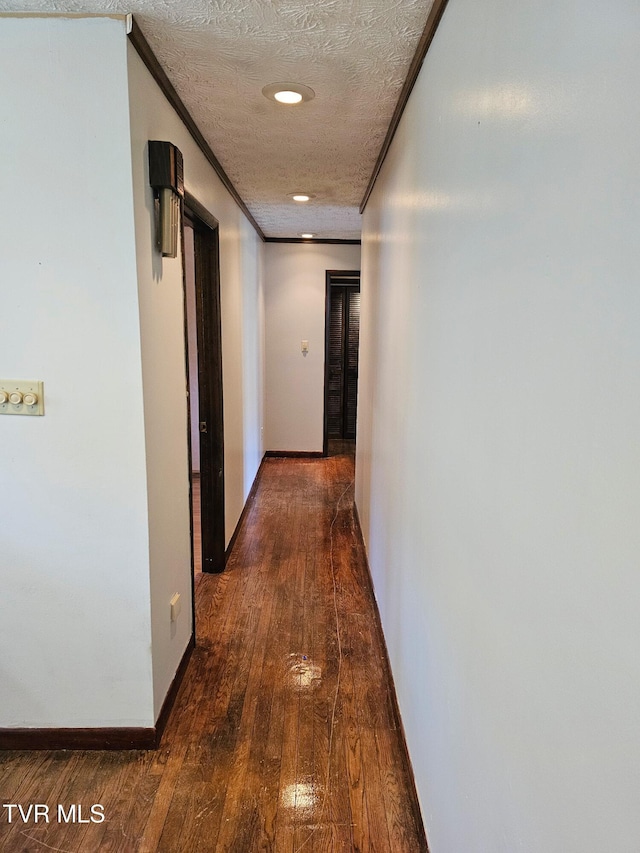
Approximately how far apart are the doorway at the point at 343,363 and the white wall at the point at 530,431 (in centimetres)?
493

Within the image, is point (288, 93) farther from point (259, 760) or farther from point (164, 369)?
point (259, 760)

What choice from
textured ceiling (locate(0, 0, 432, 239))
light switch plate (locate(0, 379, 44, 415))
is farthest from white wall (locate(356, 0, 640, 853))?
light switch plate (locate(0, 379, 44, 415))

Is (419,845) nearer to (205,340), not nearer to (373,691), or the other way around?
(373,691)

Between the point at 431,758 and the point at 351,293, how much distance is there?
5.72 metres

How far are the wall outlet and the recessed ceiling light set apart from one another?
1.96 meters

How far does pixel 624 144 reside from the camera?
551 mm

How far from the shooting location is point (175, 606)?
2.09 metres

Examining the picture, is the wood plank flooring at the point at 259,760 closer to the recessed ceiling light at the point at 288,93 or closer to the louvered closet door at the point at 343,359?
the recessed ceiling light at the point at 288,93

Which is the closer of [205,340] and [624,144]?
[624,144]

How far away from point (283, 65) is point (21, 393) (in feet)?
4.47

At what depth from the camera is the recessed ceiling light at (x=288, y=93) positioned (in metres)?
1.84

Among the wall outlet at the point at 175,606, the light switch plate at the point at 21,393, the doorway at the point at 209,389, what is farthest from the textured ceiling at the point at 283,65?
the wall outlet at the point at 175,606

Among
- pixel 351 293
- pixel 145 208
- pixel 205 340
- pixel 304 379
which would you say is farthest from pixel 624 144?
pixel 351 293

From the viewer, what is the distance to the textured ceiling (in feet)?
4.59
